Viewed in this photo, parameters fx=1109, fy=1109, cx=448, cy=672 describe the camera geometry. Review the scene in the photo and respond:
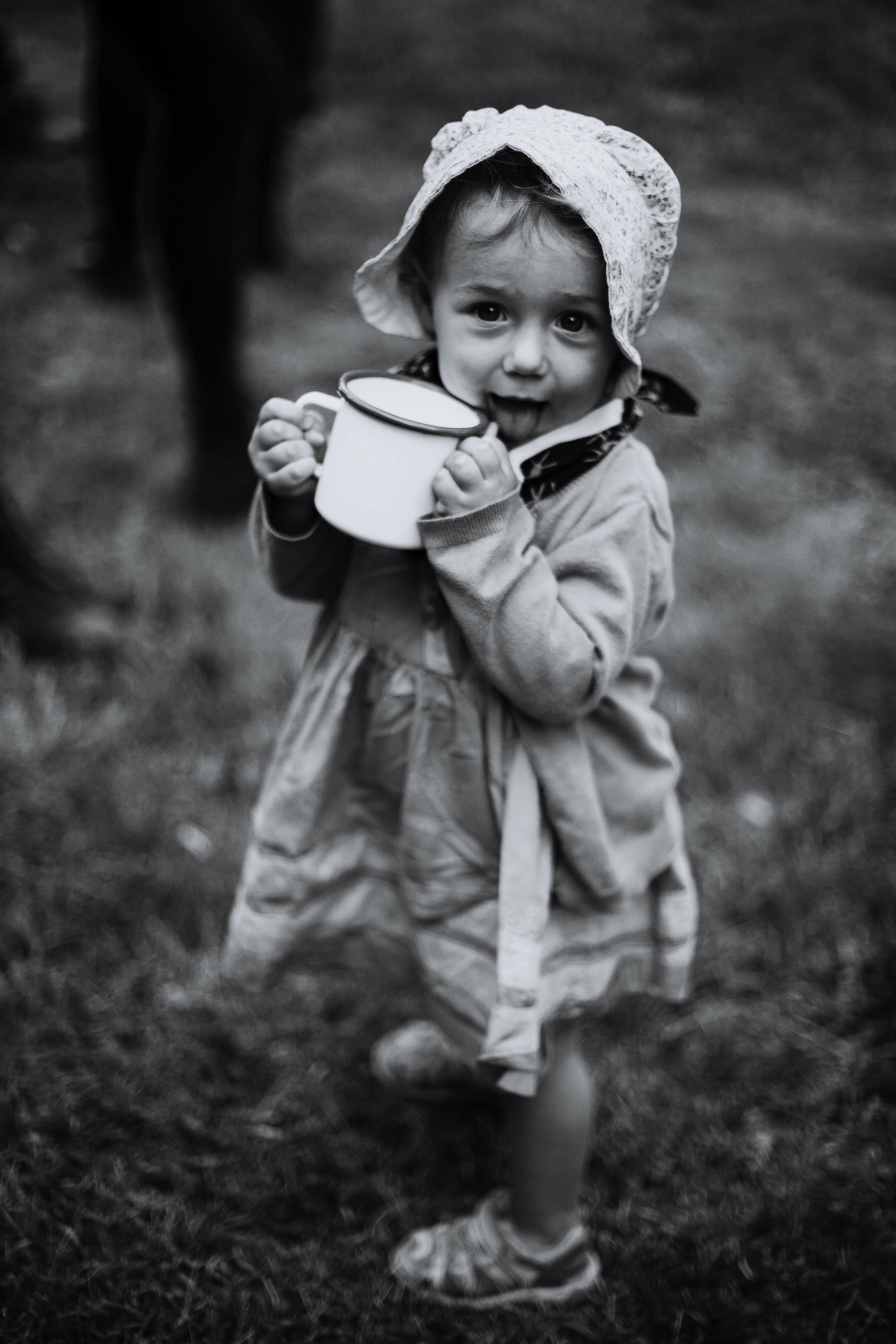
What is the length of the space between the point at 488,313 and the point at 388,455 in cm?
19

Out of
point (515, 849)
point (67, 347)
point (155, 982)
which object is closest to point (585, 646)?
point (515, 849)

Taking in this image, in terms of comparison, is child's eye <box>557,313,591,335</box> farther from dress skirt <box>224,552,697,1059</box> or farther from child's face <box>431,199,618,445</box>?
dress skirt <box>224,552,697,1059</box>

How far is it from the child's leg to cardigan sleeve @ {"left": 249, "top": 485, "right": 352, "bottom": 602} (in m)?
0.66

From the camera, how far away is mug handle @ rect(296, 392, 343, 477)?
1.20m

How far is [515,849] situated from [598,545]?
35 cm

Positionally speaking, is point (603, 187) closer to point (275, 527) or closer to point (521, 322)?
point (521, 322)

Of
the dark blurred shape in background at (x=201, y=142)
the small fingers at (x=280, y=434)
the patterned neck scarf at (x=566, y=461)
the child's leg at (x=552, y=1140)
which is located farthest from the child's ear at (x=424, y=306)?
the dark blurred shape in background at (x=201, y=142)

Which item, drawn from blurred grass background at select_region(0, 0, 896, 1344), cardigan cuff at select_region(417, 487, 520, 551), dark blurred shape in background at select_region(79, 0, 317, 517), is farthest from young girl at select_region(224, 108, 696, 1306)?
dark blurred shape in background at select_region(79, 0, 317, 517)

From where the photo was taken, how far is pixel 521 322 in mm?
1141

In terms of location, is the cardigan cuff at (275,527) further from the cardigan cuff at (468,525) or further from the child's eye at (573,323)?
the child's eye at (573,323)

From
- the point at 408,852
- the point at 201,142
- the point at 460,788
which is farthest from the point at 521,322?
the point at 201,142

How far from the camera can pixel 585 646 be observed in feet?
3.79

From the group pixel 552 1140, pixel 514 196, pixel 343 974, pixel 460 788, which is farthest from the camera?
pixel 343 974

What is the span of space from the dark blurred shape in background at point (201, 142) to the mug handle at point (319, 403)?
5.74ft
